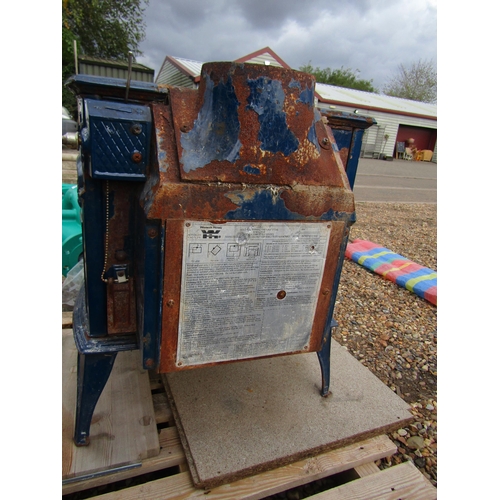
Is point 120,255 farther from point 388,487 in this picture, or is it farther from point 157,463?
point 388,487

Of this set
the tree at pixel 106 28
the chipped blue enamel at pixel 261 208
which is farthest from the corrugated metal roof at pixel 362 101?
the chipped blue enamel at pixel 261 208

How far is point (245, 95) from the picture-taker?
1.25 m

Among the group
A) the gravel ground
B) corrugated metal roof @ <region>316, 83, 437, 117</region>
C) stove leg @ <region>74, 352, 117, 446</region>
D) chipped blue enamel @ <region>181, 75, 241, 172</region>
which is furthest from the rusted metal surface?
corrugated metal roof @ <region>316, 83, 437, 117</region>

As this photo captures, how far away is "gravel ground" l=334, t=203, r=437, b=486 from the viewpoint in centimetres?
183

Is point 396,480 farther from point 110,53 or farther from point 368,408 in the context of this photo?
point 110,53

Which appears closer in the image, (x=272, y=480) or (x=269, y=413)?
(x=272, y=480)

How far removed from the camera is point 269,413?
1.76 metres

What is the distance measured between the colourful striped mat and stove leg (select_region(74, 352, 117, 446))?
267 cm

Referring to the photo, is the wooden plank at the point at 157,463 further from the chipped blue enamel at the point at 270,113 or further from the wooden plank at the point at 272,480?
the chipped blue enamel at the point at 270,113

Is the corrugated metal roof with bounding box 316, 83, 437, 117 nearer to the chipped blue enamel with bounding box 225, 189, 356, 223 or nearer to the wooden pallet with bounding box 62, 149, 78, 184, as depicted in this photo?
the wooden pallet with bounding box 62, 149, 78, 184

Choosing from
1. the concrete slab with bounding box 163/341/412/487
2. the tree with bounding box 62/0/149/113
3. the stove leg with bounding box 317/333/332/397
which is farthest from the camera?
the tree with bounding box 62/0/149/113

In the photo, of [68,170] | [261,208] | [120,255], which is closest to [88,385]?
[120,255]

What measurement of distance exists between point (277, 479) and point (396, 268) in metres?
2.72

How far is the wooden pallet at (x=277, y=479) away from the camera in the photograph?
1.40 meters
